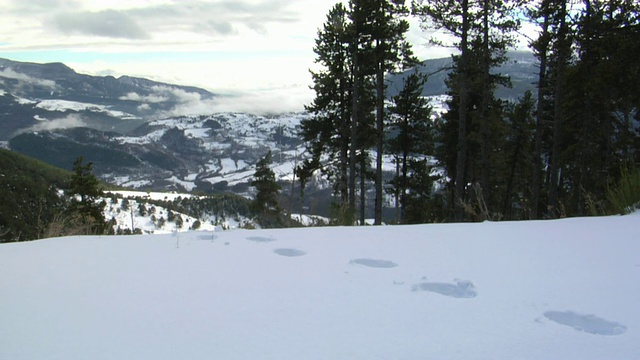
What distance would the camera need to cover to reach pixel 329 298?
6.85 feet

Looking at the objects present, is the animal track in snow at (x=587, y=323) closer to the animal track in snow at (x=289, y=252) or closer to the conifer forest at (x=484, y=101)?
the animal track in snow at (x=289, y=252)

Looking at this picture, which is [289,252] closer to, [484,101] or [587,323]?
[587,323]

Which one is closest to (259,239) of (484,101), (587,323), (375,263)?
(375,263)

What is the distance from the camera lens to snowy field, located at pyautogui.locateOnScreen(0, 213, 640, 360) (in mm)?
1556

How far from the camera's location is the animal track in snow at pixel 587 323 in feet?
5.47

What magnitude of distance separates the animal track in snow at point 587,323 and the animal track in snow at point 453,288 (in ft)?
1.26

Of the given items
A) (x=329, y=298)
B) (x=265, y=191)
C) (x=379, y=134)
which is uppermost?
(x=379, y=134)

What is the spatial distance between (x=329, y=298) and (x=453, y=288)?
667 mm

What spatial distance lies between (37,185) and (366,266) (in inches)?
4394

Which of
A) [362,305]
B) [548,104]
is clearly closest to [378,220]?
[548,104]

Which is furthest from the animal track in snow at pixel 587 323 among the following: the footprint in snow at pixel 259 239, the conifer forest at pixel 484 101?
the conifer forest at pixel 484 101

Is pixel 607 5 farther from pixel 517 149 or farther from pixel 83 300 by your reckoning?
pixel 83 300

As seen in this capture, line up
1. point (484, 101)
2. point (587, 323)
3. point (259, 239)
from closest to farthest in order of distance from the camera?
point (587, 323)
point (259, 239)
point (484, 101)

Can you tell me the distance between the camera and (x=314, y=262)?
2.76 meters
